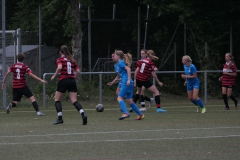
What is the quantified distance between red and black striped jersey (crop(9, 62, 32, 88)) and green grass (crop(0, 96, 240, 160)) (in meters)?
1.41

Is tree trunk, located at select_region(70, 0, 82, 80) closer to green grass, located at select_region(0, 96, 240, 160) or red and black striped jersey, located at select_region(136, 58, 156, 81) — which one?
red and black striped jersey, located at select_region(136, 58, 156, 81)

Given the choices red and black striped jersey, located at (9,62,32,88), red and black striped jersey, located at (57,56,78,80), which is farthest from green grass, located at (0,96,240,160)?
red and black striped jersey, located at (9,62,32,88)

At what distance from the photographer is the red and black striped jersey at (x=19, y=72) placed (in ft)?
63.4

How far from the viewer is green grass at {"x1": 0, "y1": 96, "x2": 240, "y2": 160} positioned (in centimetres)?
1050

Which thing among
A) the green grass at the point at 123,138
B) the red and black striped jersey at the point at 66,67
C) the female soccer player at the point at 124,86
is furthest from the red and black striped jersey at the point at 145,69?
the red and black striped jersey at the point at 66,67

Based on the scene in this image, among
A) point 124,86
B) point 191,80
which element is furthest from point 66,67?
point 191,80

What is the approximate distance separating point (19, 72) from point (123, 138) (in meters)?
7.32

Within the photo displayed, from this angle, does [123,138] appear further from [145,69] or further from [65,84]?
[145,69]

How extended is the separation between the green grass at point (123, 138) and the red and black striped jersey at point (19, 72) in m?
1.41

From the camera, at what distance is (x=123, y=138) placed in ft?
42.0

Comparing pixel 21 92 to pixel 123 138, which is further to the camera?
pixel 21 92

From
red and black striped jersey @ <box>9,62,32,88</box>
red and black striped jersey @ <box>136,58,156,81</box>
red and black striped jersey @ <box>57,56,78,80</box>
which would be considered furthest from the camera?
red and black striped jersey @ <box>136,58,156,81</box>

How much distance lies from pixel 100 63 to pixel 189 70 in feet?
43.8

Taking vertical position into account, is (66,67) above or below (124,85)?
above
